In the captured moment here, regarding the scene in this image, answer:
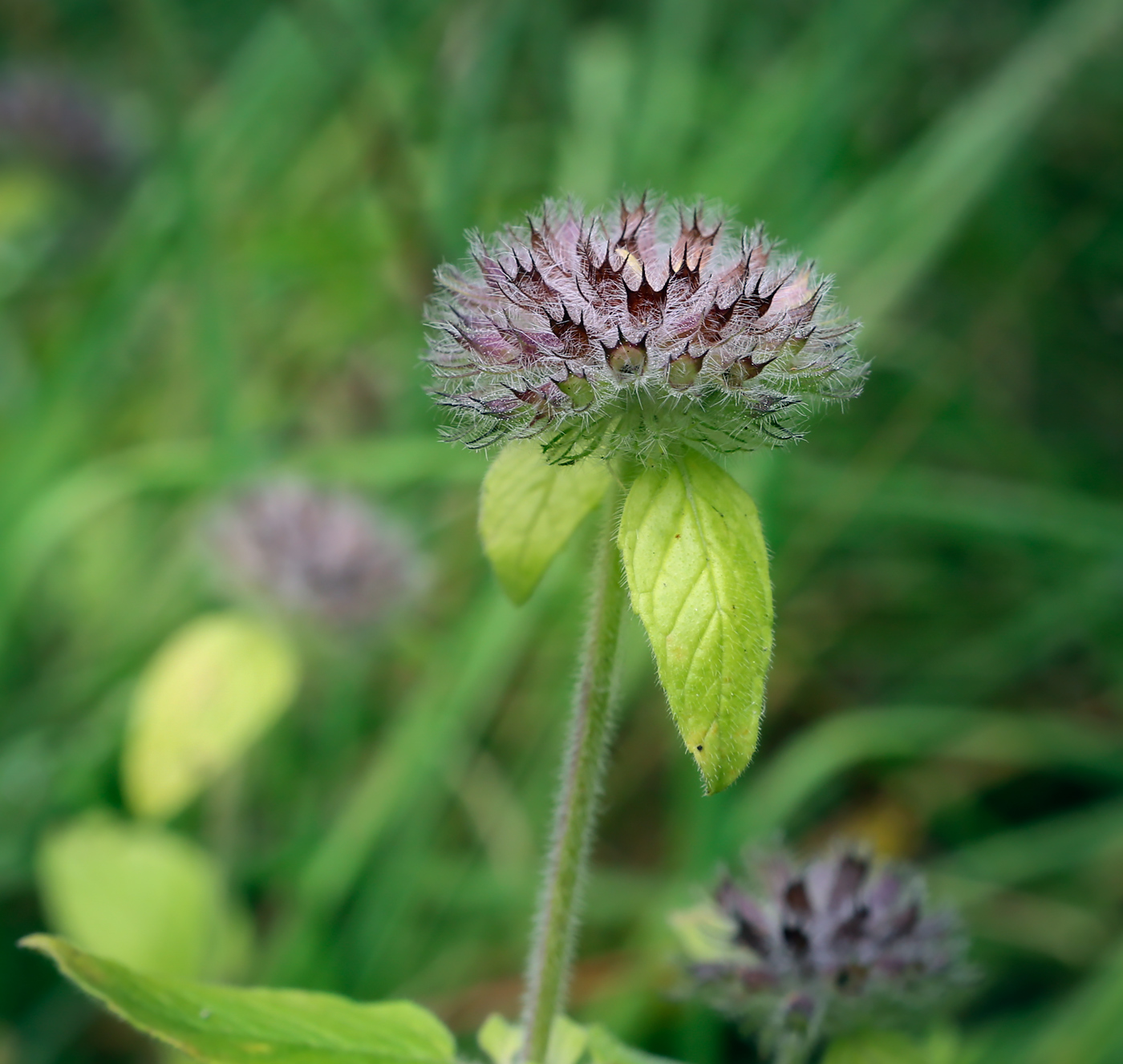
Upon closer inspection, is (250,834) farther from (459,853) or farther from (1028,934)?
(1028,934)

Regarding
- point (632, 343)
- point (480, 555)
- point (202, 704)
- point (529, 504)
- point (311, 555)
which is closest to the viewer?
point (632, 343)

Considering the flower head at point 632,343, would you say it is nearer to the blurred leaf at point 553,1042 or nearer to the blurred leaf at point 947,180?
the blurred leaf at point 553,1042

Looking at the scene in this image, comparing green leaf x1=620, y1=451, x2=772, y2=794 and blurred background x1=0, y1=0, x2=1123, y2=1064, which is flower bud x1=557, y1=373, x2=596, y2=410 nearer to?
green leaf x1=620, y1=451, x2=772, y2=794

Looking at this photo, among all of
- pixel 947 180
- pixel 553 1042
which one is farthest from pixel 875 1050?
pixel 947 180

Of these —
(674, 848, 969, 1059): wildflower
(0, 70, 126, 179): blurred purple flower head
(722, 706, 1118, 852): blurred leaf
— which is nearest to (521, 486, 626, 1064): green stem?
(674, 848, 969, 1059): wildflower

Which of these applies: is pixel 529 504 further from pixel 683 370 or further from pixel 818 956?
pixel 818 956
